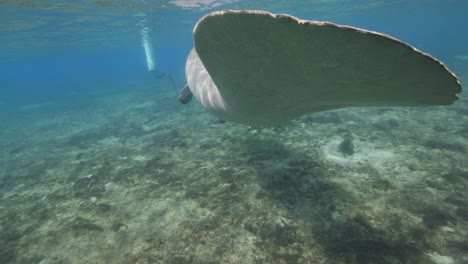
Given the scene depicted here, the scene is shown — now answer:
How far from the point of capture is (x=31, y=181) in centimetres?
743

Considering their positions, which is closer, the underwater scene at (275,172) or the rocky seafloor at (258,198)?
the underwater scene at (275,172)

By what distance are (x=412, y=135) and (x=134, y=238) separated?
7.82 meters

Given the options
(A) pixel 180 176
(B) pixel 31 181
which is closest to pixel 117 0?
(B) pixel 31 181

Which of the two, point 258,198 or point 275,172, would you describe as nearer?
point 258,198

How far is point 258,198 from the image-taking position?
15.2 ft

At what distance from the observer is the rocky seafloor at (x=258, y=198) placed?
3492mm

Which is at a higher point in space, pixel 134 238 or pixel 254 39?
pixel 254 39

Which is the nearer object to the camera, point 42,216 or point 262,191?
point 262,191

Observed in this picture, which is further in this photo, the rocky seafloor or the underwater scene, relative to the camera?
the rocky seafloor

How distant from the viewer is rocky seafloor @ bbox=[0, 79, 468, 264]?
11.5 feet

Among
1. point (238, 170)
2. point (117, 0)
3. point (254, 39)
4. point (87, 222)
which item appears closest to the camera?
point (254, 39)

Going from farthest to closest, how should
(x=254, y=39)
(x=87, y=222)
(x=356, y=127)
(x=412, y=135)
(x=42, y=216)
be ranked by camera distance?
(x=356, y=127) → (x=412, y=135) → (x=42, y=216) → (x=87, y=222) → (x=254, y=39)

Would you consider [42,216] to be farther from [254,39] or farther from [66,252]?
[254,39]

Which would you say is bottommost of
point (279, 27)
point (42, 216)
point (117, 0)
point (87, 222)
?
point (42, 216)
